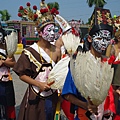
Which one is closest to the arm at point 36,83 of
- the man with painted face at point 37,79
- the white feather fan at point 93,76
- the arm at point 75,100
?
the man with painted face at point 37,79

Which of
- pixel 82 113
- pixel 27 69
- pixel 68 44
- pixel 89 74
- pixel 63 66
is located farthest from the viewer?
pixel 68 44

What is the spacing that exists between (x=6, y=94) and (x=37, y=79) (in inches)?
45.5

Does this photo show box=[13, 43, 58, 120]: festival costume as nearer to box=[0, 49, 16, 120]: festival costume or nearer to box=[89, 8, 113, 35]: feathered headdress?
box=[89, 8, 113, 35]: feathered headdress

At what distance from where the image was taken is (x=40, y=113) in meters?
3.13

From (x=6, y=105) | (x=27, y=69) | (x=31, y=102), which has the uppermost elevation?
(x=27, y=69)

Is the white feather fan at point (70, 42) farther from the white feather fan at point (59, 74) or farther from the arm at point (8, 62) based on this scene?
the white feather fan at point (59, 74)

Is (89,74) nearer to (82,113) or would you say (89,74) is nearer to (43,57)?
(82,113)

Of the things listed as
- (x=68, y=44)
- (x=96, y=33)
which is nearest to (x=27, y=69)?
(x=96, y=33)

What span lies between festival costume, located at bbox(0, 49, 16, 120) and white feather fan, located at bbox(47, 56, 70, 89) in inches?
51.3

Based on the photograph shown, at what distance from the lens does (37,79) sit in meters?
3.12

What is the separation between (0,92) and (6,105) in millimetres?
263

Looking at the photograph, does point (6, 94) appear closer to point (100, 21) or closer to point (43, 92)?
point (43, 92)

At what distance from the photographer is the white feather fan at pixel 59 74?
2.89 m

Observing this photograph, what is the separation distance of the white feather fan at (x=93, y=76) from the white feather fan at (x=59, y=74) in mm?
999
